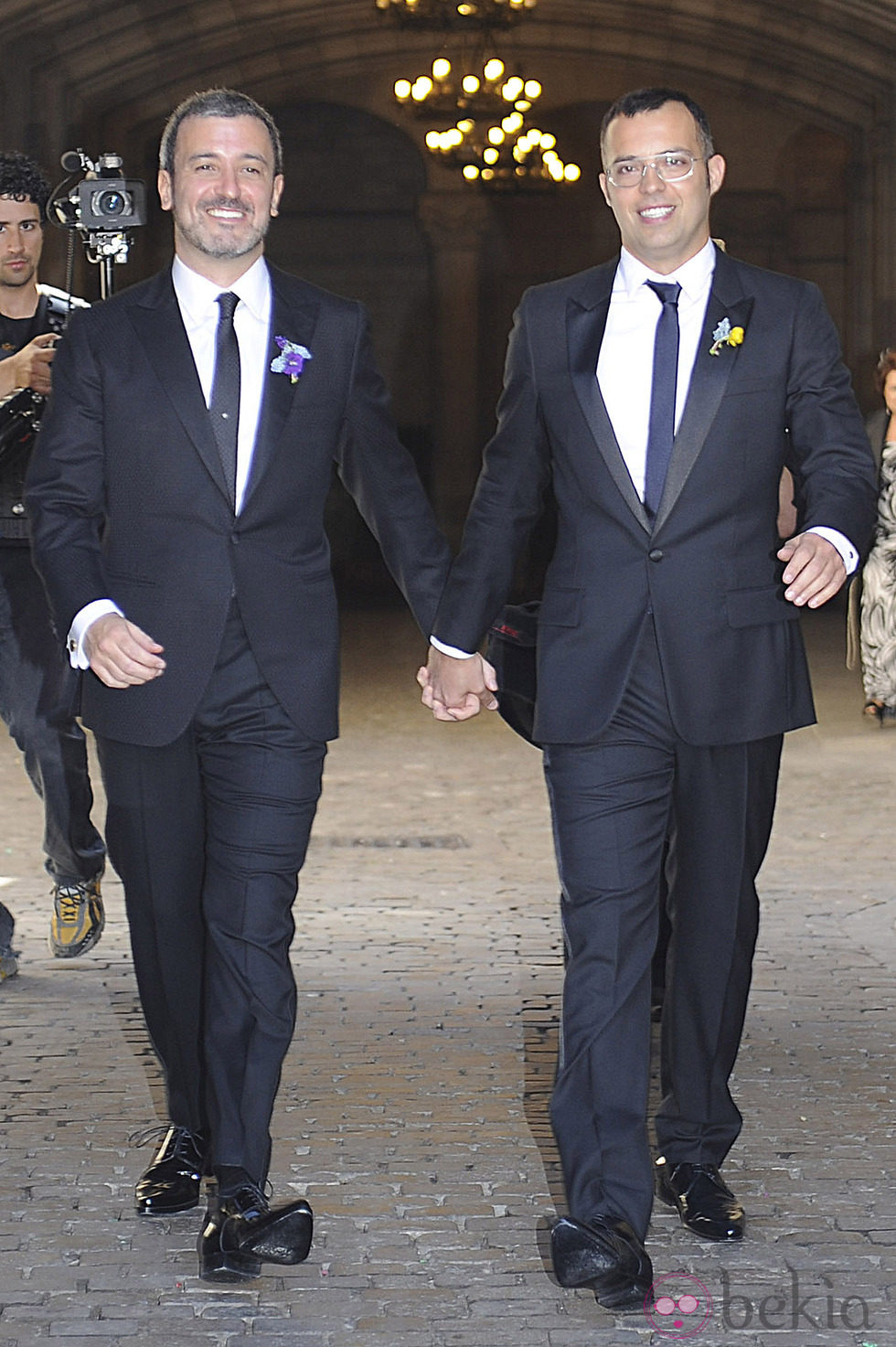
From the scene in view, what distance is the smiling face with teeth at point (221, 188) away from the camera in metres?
3.81

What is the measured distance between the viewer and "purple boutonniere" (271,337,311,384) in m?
3.85

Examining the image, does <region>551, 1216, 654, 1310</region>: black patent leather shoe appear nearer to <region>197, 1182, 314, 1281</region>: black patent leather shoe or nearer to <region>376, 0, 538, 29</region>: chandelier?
<region>197, 1182, 314, 1281</region>: black patent leather shoe

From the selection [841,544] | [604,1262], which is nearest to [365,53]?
[841,544]

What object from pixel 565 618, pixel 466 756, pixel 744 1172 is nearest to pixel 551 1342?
pixel 744 1172

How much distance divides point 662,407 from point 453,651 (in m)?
0.63

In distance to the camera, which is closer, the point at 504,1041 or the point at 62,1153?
the point at 62,1153

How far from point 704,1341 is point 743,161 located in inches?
960

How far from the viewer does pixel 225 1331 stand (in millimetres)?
3445

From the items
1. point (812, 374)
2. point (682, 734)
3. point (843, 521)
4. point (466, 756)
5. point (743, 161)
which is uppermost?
point (743, 161)

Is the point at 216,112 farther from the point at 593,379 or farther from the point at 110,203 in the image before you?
the point at 110,203

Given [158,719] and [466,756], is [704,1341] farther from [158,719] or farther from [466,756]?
[466,756]

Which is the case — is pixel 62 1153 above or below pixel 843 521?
below

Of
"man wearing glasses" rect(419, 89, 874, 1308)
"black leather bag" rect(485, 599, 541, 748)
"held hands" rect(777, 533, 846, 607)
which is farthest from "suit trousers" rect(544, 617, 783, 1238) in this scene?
"held hands" rect(777, 533, 846, 607)

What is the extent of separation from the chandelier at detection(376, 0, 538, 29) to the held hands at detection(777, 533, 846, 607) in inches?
599
